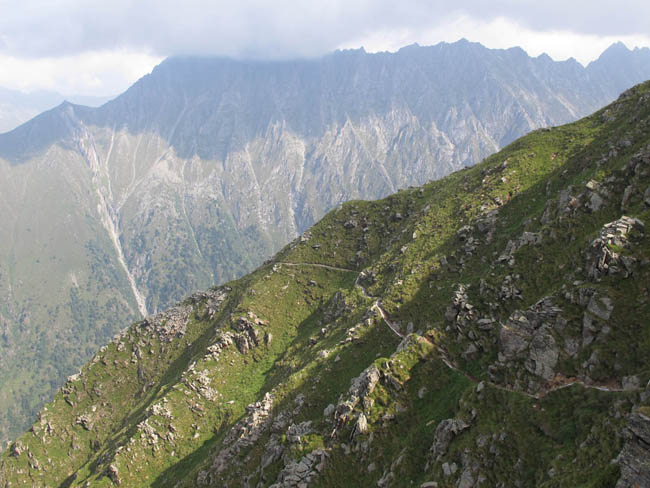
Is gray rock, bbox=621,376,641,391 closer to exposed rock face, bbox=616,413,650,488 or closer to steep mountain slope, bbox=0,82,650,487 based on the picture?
steep mountain slope, bbox=0,82,650,487

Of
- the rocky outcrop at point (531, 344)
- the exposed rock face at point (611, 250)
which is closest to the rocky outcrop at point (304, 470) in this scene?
the rocky outcrop at point (531, 344)

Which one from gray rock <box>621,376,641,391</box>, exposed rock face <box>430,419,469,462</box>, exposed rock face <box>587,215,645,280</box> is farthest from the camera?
exposed rock face <box>430,419,469,462</box>

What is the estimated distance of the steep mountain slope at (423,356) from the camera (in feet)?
98.2

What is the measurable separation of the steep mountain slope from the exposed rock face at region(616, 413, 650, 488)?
0.32 feet

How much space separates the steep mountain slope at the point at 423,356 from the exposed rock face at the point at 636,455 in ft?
0.32

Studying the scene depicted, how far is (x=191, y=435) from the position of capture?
3519 inches

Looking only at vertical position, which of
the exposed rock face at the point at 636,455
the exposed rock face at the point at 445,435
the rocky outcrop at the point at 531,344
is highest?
the exposed rock face at the point at 636,455

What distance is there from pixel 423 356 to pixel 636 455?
2575 cm

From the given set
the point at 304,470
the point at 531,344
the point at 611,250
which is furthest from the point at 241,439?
the point at 611,250

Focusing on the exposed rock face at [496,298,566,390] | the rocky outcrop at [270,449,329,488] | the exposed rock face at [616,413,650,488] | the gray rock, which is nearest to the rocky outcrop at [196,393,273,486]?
the rocky outcrop at [270,449,329,488]

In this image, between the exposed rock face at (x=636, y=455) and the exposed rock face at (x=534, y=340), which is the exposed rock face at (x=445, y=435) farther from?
the exposed rock face at (x=636, y=455)

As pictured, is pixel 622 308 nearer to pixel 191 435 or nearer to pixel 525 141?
pixel 525 141

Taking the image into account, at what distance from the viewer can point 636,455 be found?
2088 centimetres

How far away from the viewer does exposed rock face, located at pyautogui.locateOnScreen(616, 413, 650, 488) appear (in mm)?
20062
